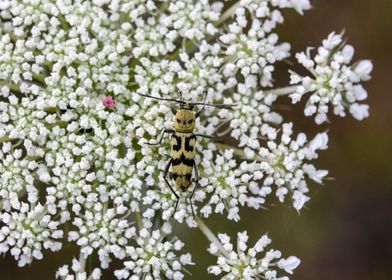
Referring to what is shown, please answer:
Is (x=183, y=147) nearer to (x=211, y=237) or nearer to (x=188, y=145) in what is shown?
(x=188, y=145)

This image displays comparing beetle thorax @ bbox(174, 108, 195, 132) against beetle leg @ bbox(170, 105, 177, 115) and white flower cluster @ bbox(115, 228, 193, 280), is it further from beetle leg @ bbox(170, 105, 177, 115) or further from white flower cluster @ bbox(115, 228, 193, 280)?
white flower cluster @ bbox(115, 228, 193, 280)

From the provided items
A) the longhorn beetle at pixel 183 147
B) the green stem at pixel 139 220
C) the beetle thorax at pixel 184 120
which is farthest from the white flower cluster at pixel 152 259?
the beetle thorax at pixel 184 120

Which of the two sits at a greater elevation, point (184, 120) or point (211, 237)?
point (184, 120)

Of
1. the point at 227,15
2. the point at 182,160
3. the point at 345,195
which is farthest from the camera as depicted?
the point at 345,195

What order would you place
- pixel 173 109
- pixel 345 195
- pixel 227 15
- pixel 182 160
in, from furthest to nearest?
pixel 345 195
pixel 227 15
pixel 173 109
pixel 182 160

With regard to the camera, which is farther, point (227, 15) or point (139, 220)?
point (227, 15)

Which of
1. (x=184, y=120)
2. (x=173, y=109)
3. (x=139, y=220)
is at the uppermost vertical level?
(x=173, y=109)

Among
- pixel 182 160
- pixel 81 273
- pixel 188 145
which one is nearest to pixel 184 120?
pixel 188 145

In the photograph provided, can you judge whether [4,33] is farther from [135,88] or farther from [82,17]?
[135,88]
